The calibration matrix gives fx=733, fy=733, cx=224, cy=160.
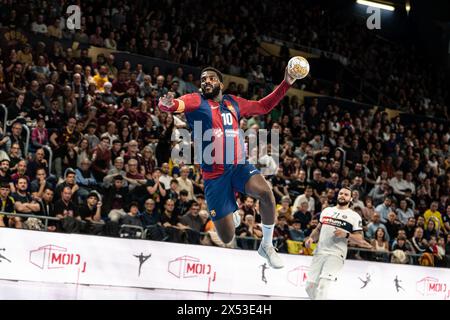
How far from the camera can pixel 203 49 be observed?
25641 millimetres

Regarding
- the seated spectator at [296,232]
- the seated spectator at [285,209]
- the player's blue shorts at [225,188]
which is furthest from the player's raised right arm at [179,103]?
the seated spectator at [296,232]

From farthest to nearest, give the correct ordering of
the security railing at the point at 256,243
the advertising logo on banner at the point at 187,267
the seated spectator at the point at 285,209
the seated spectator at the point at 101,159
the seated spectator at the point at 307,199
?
the seated spectator at the point at 307,199 < the seated spectator at the point at 285,209 < the seated spectator at the point at 101,159 < the advertising logo on banner at the point at 187,267 < the security railing at the point at 256,243

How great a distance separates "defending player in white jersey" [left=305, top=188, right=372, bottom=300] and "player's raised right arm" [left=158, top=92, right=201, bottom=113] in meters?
5.35

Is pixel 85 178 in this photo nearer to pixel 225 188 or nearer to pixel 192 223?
pixel 192 223

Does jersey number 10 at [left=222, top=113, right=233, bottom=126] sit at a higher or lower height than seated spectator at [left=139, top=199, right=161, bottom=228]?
higher

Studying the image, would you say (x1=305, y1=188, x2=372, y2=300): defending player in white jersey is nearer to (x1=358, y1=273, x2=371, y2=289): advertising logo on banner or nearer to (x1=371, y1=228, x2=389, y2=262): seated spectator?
(x1=358, y1=273, x2=371, y2=289): advertising logo on banner

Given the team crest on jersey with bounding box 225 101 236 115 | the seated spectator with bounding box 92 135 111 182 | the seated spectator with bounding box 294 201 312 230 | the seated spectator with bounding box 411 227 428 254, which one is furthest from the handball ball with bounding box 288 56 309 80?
the seated spectator with bounding box 411 227 428 254

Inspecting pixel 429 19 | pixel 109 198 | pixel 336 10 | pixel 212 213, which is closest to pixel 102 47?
pixel 109 198

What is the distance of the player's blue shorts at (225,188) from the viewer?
1035 centimetres

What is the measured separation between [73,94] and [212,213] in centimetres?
936

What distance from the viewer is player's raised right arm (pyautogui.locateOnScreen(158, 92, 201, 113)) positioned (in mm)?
9539

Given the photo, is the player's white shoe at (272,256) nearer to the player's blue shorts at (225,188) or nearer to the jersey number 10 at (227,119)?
the player's blue shorts at (225,188)

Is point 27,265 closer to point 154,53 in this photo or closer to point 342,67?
point 154,53

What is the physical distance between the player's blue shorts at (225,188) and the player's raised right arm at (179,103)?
41.9 inches
